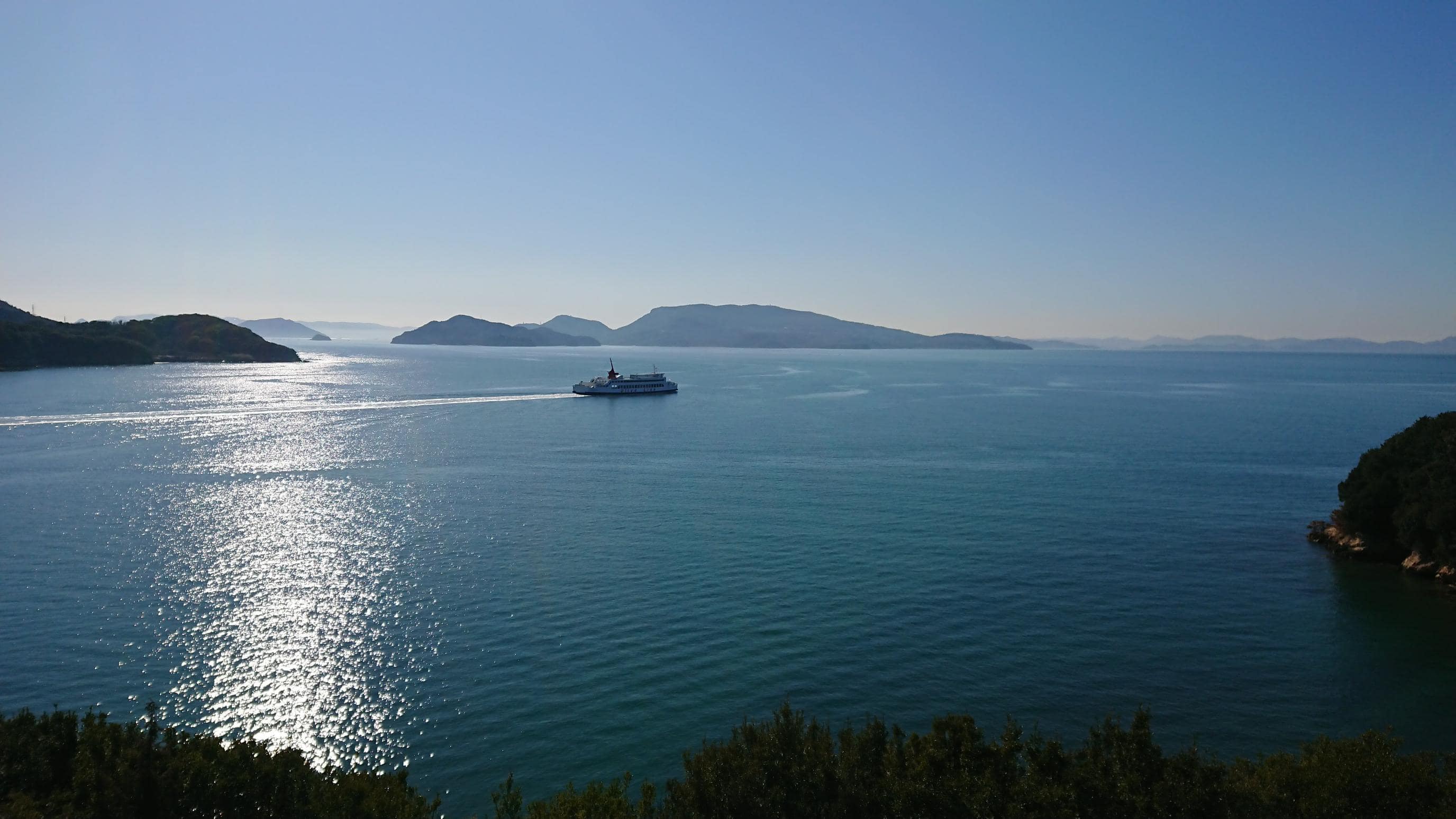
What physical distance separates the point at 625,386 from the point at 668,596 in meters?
102

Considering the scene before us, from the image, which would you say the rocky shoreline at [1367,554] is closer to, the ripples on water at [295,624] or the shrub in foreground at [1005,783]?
the shrub in foreground at [1005,783]

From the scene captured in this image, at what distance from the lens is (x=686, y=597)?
3578 centimetres

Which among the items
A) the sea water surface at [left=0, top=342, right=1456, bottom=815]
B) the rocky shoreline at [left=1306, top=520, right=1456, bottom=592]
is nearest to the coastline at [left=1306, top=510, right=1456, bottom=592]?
the rocky shoreline at [left=1306, top=520, right=1456, bottom=592]

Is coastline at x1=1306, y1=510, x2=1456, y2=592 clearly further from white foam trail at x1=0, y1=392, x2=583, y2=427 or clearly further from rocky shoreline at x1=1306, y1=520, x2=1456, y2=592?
white foam trail at x1=0, y1=392, x2=583, y2=427

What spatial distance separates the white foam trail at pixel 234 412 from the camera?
88812 mm

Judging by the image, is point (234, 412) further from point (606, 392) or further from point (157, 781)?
point (157, 781)

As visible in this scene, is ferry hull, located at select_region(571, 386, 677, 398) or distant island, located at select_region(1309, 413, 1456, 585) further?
ferry hull, located at select_region(571, 386, 677, 398)

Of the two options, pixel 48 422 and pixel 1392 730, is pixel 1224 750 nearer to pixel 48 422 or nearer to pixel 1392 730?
pixel 1392 730

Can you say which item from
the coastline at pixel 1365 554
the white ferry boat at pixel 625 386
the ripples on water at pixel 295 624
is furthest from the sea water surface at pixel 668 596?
the white ferry boat at pixel 625 386

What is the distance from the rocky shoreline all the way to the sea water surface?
1143mm

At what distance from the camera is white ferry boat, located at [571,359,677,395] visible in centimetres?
13388

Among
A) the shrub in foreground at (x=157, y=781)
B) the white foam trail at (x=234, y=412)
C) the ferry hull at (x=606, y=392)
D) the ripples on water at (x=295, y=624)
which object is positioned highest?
the ferry hull at (x=606, y=392)

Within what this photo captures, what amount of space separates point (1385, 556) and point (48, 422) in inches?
4800

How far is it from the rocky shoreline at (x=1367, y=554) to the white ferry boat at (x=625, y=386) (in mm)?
103298
